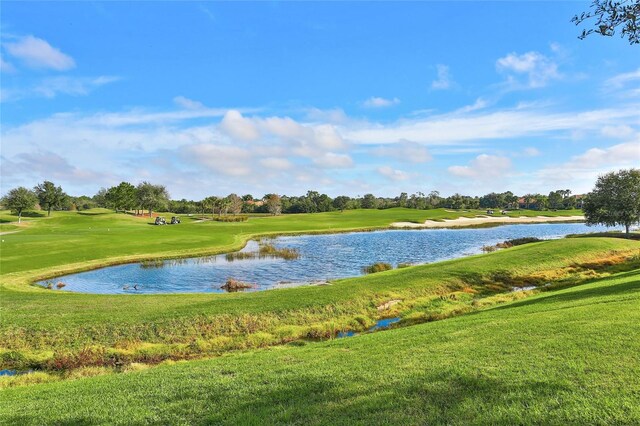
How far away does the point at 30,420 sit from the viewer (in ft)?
27.1

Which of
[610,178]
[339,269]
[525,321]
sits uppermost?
[610,178]

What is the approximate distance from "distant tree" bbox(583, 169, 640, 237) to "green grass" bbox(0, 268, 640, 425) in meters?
50.5

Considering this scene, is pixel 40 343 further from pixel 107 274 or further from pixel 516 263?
pixel 516 263

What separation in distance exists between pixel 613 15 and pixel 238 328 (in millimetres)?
18853

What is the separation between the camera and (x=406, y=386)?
8.37 m

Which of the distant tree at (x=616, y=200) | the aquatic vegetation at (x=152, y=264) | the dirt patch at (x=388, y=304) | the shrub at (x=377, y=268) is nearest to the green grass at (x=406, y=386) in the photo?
the dirt patch at (x=388, y=304)

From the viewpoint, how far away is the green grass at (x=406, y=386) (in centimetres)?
Result: 701

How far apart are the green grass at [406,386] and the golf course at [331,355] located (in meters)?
0.04

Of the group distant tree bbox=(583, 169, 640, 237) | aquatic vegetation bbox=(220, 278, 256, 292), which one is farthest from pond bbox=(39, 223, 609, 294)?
distant tree bbox=(583, 169, 640, 237)

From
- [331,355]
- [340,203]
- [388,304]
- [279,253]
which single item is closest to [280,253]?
[279,253]

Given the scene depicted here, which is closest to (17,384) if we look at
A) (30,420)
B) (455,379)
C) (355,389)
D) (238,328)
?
(30,420)

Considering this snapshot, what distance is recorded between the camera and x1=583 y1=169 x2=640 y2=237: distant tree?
170 feet

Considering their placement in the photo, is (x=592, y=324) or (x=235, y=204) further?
(x=235, y=204)

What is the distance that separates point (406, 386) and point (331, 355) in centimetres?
420
